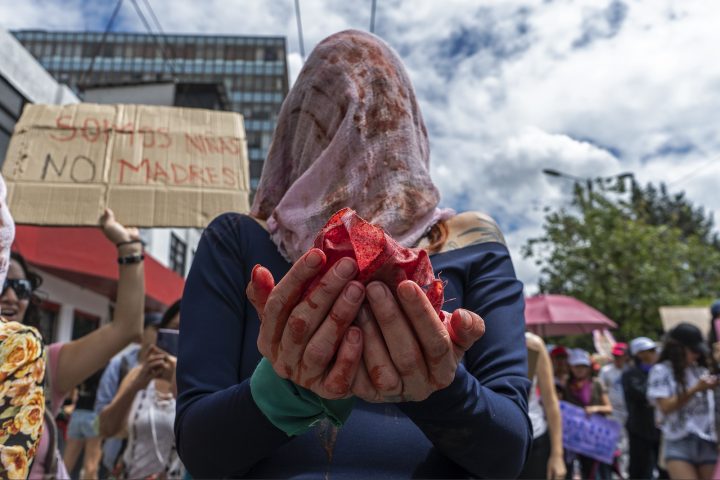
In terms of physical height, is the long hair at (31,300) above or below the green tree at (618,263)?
below

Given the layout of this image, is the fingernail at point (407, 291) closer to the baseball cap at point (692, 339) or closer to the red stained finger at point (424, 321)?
the red stained finger at point (424, 321)

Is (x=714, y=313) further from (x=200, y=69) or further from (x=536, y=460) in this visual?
(x=200, y=69)

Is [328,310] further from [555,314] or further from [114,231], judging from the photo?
[555,314]

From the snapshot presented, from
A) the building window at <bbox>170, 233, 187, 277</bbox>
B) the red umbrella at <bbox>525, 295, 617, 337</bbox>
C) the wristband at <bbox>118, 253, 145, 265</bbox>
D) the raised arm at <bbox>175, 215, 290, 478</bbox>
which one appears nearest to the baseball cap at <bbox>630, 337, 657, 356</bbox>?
the red umbrella at <bbox>525, 295, 617, 337</bbox>

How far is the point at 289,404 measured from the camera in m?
0.92

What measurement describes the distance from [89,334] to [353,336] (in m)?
2.08

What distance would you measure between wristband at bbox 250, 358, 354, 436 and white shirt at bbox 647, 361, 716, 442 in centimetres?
483

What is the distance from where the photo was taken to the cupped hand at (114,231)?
2.77 meters

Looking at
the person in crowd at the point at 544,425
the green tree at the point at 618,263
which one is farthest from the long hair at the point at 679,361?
the green tree at the point at 618,263

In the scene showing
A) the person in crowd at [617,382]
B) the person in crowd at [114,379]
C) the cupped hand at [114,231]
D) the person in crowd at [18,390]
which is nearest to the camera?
the person in crowd at [18,390]

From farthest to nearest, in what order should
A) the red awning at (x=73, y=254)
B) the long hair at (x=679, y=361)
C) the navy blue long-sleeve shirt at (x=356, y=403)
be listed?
the red awning at (x=73, y=254) < the long hair at (x=679, y=361) < the navy blue long-sleeve shirt at (x=356, y=403)

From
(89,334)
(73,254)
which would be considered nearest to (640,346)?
(89,334)

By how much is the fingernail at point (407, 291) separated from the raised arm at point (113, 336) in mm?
2035

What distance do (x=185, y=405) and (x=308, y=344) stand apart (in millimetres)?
460
